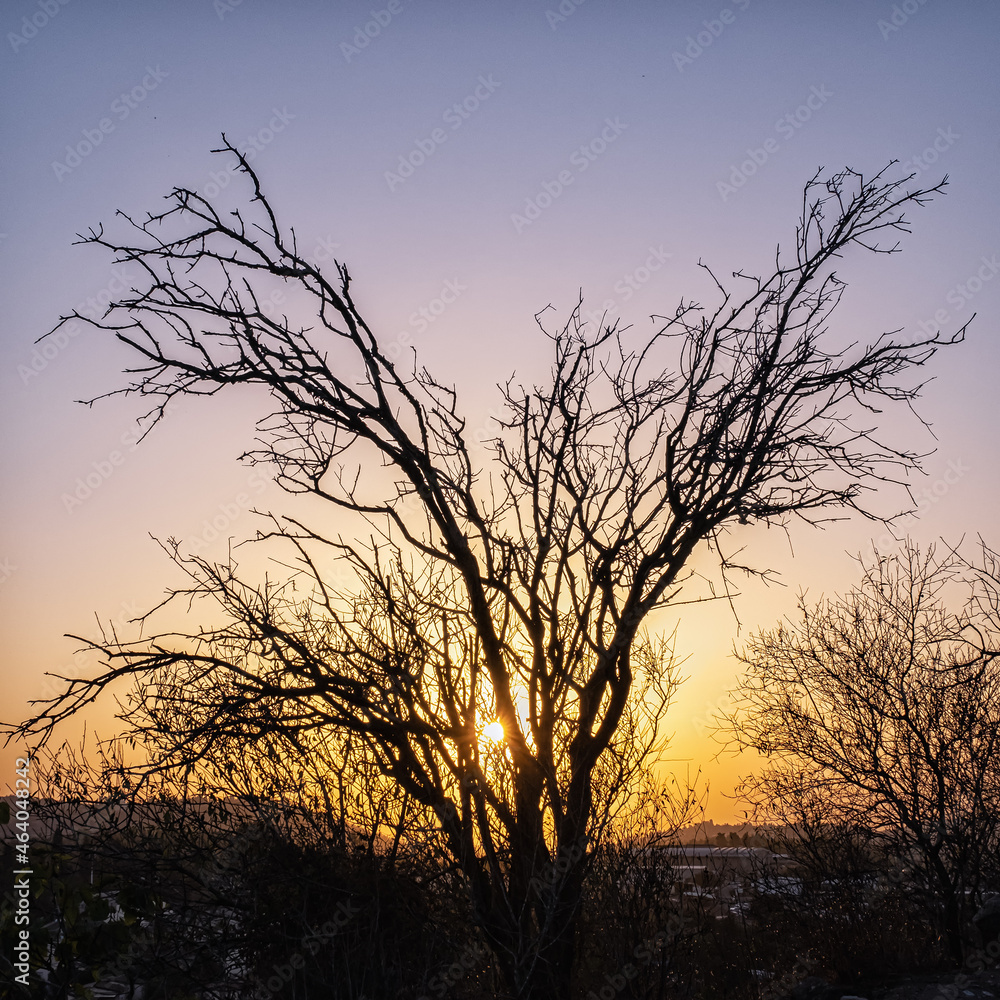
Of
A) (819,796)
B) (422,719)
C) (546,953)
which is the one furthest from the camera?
(819,796)

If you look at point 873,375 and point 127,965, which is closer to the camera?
point 127,965

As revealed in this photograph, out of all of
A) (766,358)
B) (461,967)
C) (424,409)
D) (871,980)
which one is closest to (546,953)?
(461,967)

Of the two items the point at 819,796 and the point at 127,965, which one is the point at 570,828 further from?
the point at 819,796

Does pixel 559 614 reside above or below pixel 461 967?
above

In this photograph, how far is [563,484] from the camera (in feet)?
20.6

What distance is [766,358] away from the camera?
19.5ft

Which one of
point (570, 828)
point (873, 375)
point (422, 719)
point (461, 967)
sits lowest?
point (461, 967)

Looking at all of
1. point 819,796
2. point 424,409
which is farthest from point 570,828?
point 819,796

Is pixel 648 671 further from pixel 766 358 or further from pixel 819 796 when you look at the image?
pixel 819 796

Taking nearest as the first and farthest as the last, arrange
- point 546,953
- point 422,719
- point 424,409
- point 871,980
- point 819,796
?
point 546,953 < point 422,719 < point 424,409 < point 871,980 < point 819,796

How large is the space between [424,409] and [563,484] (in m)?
1.19

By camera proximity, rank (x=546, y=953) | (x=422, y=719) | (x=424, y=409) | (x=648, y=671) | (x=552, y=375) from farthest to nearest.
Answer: (x=648, y=671) → (x=552, y=375) → (x=424, y=409) → (x=422, y=719) → (x=546, y=953)

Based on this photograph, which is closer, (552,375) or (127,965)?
(127,965)

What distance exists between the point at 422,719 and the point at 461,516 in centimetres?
141
